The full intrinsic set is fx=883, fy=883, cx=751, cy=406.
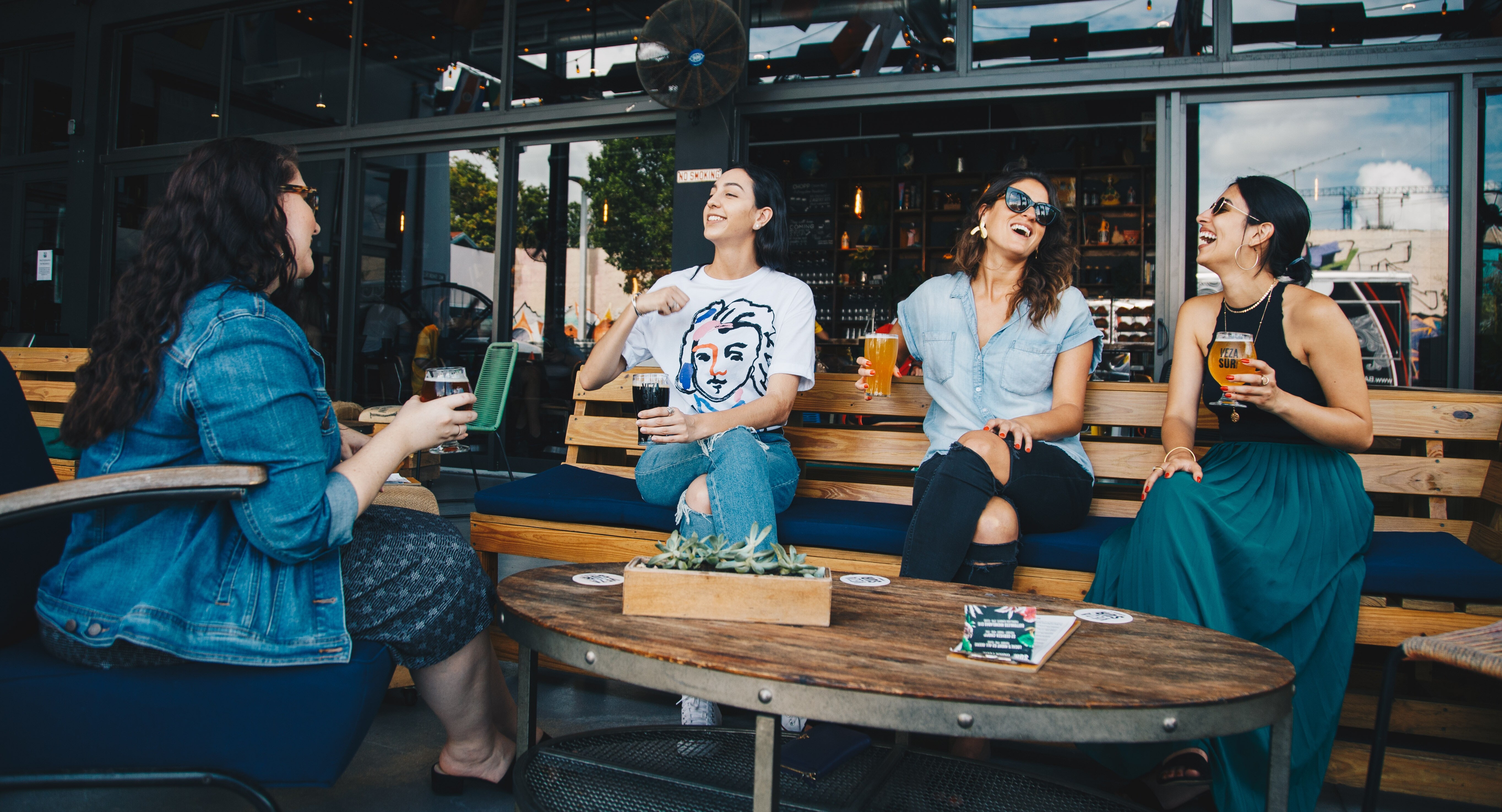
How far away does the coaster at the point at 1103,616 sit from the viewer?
1.41 meters

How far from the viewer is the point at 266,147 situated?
4.82 feet

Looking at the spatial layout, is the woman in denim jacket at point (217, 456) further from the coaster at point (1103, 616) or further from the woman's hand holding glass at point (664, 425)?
the coaster at point (1103, 616)

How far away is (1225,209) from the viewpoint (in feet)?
7.27

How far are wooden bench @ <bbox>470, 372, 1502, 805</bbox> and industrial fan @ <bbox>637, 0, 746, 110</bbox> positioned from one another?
191 cm

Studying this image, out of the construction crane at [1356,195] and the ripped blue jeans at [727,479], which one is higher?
the construction crane at [1356,195]

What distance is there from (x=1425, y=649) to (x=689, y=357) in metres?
1.74

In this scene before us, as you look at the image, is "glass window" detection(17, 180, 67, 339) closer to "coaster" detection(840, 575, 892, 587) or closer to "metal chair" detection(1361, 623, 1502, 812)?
"coaster" detection(840, 575, 892, 587)

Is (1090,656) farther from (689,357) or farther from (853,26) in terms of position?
(853,26)

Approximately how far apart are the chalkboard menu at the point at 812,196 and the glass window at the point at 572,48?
3.66 metres

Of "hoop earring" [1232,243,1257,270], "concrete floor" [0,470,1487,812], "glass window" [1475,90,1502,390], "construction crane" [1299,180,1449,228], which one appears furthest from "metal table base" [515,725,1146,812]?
"construction crane" [1299,180,1449,228]

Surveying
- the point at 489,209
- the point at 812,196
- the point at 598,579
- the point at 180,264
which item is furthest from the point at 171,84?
the point at 598,579

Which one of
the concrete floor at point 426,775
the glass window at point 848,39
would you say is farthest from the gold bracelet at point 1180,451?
the glass window at point 848,39

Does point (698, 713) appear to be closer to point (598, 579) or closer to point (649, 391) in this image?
point (598, 579)

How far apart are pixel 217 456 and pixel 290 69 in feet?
19.8
